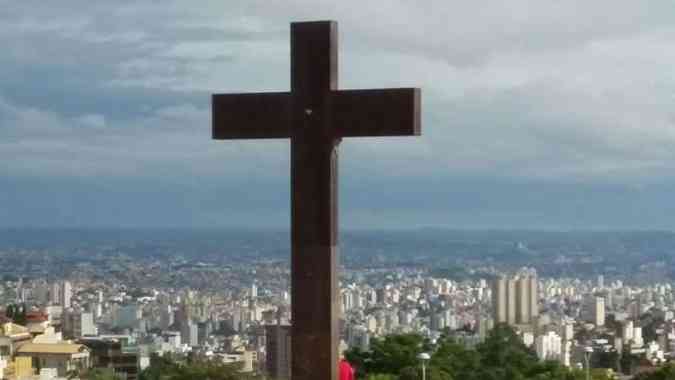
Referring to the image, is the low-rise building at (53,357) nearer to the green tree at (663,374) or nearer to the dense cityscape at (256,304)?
the dense cityscape at (256,304)

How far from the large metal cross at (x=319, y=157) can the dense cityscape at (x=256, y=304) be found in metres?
20.1

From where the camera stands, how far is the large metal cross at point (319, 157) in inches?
328

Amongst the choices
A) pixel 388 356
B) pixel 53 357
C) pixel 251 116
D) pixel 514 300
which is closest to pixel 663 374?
pixel 388 356

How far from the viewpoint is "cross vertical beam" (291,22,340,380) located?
834 cm

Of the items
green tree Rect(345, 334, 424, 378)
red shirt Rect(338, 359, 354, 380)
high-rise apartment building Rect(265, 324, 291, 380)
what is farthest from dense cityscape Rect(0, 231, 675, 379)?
red shirt Rect(338, 359, 354, 380)

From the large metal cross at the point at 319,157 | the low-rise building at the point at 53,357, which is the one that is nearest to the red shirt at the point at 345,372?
the large metal cross at the point at 319,157

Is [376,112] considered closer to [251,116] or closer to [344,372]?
[251,116]

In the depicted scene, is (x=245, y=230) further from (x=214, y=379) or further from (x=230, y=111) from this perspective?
(x=230, y=111)

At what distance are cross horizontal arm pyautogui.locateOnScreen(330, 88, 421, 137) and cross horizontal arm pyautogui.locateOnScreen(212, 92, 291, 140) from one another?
0.30 metres

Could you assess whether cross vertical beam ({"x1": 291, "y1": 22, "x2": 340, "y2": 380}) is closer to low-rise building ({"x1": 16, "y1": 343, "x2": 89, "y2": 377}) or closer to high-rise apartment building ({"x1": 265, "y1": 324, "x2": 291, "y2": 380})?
high-rise apartment building ({"x1": 265, "y1": 324, "x2": 291, "y2": 380})

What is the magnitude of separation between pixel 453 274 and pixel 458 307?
13250 mm

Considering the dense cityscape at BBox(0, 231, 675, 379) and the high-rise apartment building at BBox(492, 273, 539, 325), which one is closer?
the dense cityscape at BBox(0, 231, 675, 379)

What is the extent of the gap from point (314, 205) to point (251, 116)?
64 cm

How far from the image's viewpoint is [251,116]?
343 inches
